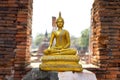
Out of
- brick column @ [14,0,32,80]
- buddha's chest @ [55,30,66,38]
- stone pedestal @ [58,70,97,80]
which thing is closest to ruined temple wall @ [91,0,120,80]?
stone pedestal @ [58,70,97,80]

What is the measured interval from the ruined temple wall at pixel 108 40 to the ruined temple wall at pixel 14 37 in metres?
1.07

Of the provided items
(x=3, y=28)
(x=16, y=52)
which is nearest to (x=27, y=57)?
(x=16, y=52)

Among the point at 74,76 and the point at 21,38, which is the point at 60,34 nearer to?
the point at 74,76

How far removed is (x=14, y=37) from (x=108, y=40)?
4.51 ft

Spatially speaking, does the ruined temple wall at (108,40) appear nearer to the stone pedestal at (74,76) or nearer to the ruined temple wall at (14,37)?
the stone pedestal at (74,76)

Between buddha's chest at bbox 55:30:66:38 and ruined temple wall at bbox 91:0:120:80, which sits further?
ruined temple wall at bbox 91:0:120:80

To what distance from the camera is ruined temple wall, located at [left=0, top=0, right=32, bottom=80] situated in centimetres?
376

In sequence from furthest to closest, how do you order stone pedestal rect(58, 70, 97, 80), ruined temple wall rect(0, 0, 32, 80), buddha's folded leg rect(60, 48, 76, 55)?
ruined temple wall rect(0, 0, 32, 80) < buddha's folded leg rect(60, 48, 76, 55) < stone pedestal rect(58, 70, 97, 80)

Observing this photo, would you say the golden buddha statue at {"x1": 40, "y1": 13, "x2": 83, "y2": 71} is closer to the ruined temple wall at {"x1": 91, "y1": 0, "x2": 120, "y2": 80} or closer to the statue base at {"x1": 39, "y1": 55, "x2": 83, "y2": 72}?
the statue base at {"x1": 39, "y1": 55, "x2": 83, "y2": 72}

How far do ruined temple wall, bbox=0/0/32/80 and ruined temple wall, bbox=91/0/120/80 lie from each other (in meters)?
1.07

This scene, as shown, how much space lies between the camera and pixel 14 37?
3803 mm

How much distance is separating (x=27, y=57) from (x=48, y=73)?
102 cm

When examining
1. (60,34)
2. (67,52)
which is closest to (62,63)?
(67,52)

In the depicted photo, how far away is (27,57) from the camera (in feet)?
13.1
